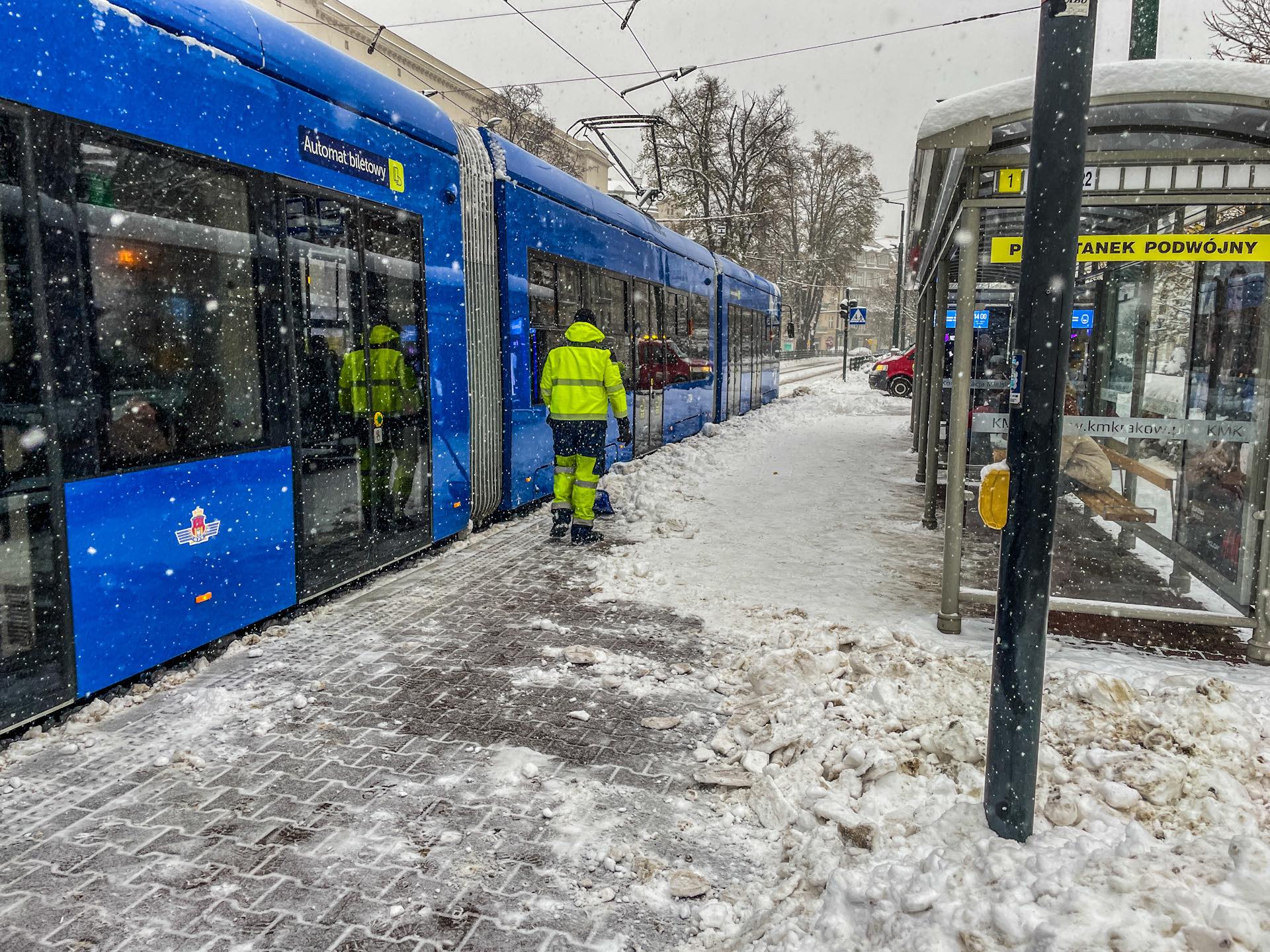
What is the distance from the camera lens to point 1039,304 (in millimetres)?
2736

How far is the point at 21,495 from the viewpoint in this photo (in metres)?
3.52

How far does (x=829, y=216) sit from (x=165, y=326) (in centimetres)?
5140

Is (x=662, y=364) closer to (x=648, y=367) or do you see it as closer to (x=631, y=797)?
(x=648, y=367)

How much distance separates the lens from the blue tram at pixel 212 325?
3.60m

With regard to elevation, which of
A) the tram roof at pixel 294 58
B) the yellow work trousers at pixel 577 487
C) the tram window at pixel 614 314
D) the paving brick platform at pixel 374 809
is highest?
the tram roof at pixel 294 58

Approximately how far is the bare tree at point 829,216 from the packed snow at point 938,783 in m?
44.1

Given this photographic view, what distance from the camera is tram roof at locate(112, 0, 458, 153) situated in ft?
14.1

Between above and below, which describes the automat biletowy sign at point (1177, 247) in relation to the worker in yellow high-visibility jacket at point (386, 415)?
above

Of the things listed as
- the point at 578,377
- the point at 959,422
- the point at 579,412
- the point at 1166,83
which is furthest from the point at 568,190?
the point at 1166,83

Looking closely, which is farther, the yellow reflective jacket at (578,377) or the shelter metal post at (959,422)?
the yellow reflective jacket at (578,377)

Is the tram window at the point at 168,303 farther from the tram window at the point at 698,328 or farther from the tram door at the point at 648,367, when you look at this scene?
the tram window at the point at 698,328

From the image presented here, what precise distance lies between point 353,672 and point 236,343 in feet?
6.24

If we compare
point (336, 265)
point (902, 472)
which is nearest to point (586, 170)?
point (902, 472)

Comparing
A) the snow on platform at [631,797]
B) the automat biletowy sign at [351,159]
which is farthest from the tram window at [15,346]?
the automat biletowy sign at [351,159]
